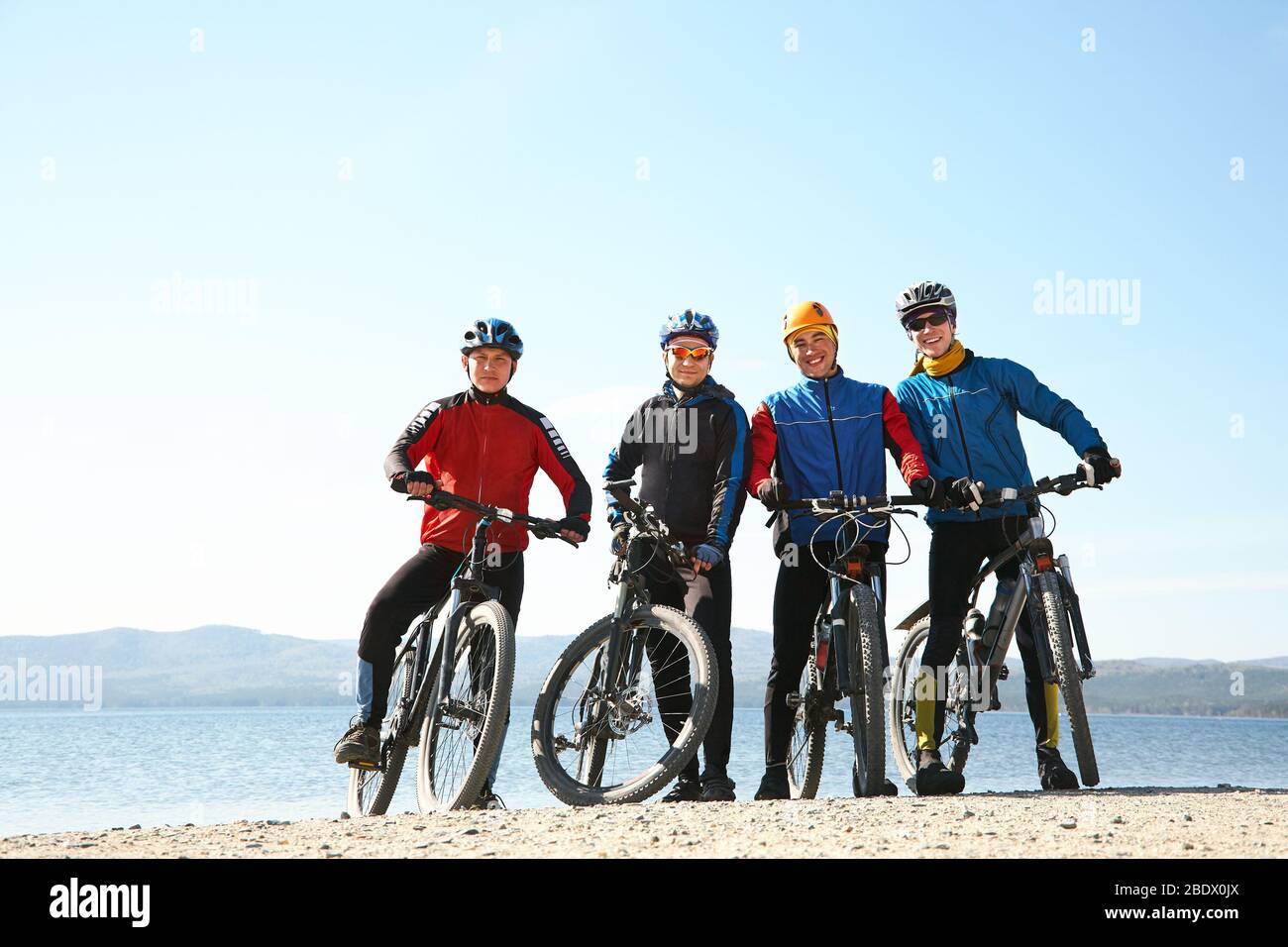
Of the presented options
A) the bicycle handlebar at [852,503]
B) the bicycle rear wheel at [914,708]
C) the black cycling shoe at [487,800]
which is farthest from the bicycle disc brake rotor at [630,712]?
the bicycle rear wheel at [914,708]

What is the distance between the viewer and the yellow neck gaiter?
6251mm

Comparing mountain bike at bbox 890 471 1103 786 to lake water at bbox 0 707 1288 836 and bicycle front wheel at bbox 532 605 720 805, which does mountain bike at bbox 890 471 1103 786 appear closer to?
bicycle front wheel at bbox 532 605 720 805

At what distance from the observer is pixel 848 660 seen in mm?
5465

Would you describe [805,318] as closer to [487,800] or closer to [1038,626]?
[1038,626]

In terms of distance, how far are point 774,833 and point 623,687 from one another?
1542 millimetres

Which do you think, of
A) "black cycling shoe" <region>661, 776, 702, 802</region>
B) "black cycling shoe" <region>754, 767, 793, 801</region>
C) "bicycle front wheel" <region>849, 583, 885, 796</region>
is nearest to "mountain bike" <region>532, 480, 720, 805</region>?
"black cycling shoe" <region>661, 776, 702, 802</region>

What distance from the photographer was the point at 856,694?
5.42m

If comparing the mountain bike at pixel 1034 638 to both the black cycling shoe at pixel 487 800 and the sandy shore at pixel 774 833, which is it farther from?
the black cycling shoe at pixel 487 800

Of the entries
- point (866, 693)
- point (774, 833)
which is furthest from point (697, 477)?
point (774, 833)

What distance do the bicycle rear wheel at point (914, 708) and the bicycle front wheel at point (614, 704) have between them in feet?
4.63

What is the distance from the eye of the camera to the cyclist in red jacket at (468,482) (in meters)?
6.14
